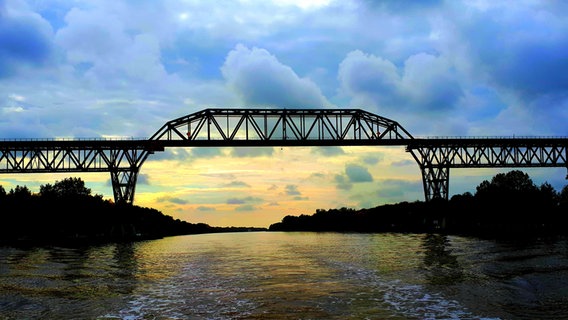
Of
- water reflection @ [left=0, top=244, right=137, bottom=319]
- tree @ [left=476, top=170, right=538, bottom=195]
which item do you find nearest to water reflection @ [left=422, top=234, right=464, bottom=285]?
water reflection @ [left=0, top=244, right=137, bottom=319]

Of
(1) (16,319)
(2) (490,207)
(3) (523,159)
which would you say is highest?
(3) (523,159)

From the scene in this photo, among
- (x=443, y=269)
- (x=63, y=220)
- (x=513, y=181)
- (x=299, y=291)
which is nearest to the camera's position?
(x=299, y=291)

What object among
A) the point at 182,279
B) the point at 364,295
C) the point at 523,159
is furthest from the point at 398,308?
the point at 523,159

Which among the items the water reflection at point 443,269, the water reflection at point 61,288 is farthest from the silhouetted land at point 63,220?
the water reflection at point 443,269

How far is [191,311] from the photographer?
2212cm

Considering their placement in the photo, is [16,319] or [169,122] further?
[169,122]

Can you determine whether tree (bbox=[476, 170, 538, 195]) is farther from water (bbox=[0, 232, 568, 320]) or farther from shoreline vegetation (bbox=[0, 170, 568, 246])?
water (bbox=[0, 232, 568, 320])

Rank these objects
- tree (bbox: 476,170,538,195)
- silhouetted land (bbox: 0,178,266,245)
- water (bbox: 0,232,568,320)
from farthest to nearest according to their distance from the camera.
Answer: tree (bbox: 476,170,538,195) < silhouetted land (bbox: 0,178,266,245) < water (bbox: 0,232,568,320)

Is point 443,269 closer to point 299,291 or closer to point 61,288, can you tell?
point 299,291

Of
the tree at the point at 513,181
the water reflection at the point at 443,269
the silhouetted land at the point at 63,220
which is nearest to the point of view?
the water reflection at the point at 443,269

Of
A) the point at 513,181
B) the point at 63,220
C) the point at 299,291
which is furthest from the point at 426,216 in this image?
the point at 299,291

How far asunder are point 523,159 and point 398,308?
99.2 meters

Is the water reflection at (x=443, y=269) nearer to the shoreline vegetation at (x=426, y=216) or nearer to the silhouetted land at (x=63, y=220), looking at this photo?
the shoreline vegetation at (x=426, y=216)

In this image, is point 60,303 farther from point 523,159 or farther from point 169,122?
point 523,159
